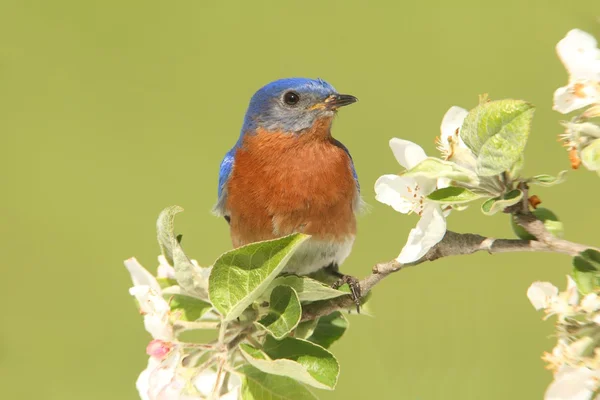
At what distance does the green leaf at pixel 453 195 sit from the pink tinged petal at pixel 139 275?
0.31 metres

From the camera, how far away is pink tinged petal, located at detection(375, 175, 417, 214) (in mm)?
628

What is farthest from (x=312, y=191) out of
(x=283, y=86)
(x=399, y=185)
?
(x=399, y=185)

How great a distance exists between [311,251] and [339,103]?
27 centimetres

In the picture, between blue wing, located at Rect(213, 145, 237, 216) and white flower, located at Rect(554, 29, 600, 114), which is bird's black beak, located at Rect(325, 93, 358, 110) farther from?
white flower, located at Rect(554, 29, 600, 114)

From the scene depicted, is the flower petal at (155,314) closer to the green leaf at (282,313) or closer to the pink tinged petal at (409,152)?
the green leaf at (282,313)

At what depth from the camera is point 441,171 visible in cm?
56

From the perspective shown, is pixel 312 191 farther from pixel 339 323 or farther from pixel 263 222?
pixel 339 323

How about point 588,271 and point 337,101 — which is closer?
point 588,271

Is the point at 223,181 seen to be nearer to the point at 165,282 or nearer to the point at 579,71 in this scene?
the point at 165,282

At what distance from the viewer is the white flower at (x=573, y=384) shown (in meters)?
0.50

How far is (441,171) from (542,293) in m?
0.13

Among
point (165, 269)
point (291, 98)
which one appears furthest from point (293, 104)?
point (165, 269)

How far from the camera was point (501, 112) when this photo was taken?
50 centimetres

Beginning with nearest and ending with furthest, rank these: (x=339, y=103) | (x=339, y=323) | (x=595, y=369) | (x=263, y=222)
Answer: (x=595, y=369)
(x=339, y=323)
(x=263, y=222)
(x=339, y=103)
